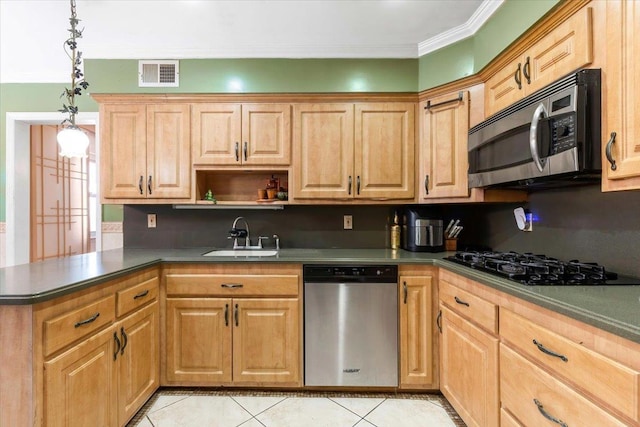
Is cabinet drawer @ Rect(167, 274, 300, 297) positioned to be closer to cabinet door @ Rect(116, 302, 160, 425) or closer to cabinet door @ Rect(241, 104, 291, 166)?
cabinet door @ Rect(116, 302, 160, 425)

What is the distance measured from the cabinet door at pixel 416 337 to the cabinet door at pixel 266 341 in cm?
72

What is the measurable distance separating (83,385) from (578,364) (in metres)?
1.98

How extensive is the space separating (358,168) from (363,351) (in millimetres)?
1356

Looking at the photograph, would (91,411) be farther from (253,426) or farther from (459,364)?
(459,364)

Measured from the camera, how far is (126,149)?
2.48 m

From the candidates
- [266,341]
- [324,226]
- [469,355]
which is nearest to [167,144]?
[324,226]

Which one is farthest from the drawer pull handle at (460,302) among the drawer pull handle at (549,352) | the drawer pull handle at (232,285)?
the drawer pull handle at (232,285)

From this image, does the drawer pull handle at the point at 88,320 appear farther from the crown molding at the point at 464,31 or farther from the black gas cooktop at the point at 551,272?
the crown molding at the point at 464,31

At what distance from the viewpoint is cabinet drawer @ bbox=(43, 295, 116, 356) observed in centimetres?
124

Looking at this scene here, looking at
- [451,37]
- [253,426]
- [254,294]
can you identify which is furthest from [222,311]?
[451,37]

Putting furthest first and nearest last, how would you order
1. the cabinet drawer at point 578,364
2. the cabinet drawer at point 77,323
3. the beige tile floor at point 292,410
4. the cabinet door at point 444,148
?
the cabinet door at point 444,148 < the beige tile floor at point 292,410 < the cabinet drawer at point 77,323 < the cabinet drawer at point 578,364

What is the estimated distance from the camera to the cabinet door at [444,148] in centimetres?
221

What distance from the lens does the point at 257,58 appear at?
2.46 metres

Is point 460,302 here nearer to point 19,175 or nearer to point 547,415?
point 547,415
